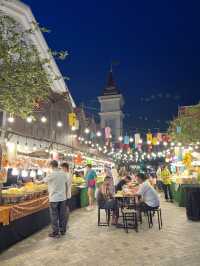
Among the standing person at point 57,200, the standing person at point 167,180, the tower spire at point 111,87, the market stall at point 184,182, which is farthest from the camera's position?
the tower spire at point 111,87

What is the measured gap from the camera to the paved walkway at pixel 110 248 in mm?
5047

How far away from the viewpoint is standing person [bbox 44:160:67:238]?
23.1 feet

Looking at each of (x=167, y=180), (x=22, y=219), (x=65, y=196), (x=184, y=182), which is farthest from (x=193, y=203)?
(x=22, y=219)

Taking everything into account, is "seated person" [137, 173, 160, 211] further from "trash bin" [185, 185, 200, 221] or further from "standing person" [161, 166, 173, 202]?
"standing person" [161, 166, 173, 202]

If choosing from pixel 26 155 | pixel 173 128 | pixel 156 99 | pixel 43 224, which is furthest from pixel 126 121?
pixel 43 224

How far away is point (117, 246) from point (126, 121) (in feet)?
241

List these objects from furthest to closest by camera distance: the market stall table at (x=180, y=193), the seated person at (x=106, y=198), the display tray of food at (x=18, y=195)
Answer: the market stall table at (x=180, y=193) < the seated person at (x=106, y=198) < the display tray of food at (x=18, y=195)

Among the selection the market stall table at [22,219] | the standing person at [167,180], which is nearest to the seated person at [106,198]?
the market stall table at [22,219]

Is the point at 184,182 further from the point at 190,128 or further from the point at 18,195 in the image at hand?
the point at 18,195

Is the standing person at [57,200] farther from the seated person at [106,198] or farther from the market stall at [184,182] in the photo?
the market stall at [184,182]

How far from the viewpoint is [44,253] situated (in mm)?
5562

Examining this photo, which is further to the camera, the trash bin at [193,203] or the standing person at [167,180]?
the standing person at [167,180]

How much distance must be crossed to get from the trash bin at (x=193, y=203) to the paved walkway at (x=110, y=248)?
67cm

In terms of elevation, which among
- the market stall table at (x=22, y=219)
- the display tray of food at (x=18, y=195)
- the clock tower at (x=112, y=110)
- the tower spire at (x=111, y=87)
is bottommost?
the market stall table at (x=22, y=219)
